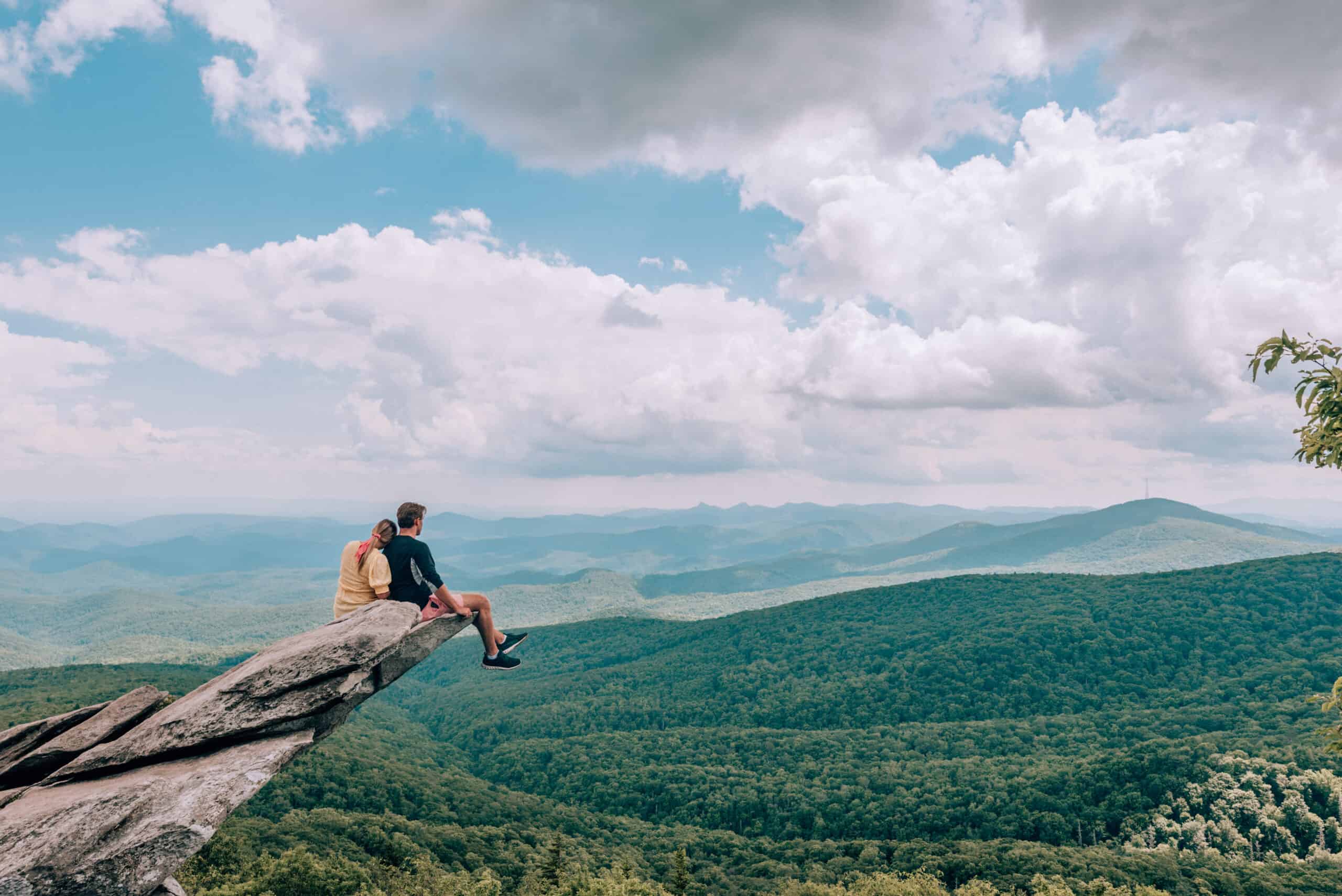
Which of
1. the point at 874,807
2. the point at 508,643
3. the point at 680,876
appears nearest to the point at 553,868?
the point at 680,876

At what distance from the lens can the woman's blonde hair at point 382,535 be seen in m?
18.9

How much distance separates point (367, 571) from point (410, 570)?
1283mm

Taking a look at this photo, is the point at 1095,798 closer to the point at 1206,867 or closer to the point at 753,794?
the point at 1206,867

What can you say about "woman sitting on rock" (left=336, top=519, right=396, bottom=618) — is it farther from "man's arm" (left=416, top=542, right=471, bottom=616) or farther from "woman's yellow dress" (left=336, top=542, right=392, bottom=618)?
"man's arm" (left=416, top=542, right=471, bottom=616)

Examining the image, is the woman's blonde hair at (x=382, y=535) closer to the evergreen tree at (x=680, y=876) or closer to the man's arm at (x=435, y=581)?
the man's arm at (x=435, y=581)

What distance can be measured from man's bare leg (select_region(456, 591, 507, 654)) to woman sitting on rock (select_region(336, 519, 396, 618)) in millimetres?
2296

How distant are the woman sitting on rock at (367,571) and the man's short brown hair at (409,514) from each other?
50cm

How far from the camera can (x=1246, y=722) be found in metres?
171

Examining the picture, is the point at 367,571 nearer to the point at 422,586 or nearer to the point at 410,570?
the point at 410,570

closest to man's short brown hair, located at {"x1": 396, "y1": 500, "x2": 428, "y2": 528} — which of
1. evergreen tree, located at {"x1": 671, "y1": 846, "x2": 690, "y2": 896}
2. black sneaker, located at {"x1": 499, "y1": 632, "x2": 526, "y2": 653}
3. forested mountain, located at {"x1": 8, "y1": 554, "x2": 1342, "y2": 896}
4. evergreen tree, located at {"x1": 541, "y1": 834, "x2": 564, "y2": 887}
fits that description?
black sneaker, located at {"x1": 499, "y1": 632, "x2": 526, "y2": 653}

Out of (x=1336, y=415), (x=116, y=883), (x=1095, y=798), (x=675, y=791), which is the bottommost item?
(x=675, y=791)

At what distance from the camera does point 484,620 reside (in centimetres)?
2023

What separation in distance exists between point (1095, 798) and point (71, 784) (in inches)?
6964

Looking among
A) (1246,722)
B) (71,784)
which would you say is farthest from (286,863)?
(1246,722)
